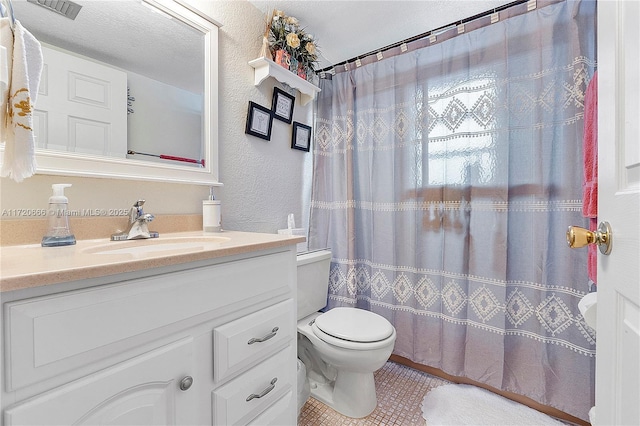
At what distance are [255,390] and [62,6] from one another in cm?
140

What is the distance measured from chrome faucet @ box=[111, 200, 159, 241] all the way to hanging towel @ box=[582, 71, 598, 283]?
1579 millimetres

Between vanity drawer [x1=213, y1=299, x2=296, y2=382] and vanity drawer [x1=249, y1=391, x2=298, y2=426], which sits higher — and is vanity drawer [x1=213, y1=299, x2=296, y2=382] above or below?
above

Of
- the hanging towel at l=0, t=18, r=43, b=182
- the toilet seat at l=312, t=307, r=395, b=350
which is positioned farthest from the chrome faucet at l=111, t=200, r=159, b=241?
the toilet seat at l=312, t=307, r=395, b=350

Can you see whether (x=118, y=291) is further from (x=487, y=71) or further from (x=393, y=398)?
(x=487, y=71)

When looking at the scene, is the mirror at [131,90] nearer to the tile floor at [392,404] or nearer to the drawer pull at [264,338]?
the drawer pull at [264,338]

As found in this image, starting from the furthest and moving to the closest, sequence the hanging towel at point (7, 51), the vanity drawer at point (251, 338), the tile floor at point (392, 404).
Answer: the tile floor at point (392, 404)
the vanity drawer at point (251, 338)
the hanging towel at point (7, 51)

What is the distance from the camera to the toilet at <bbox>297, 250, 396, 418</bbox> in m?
1.27

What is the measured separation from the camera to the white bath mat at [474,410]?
1304mm

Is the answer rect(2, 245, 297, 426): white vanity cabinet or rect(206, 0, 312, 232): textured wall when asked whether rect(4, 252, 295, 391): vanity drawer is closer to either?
rect(2, 245, 297, 426): white vanity cabinet

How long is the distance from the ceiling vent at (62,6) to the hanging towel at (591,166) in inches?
74.3

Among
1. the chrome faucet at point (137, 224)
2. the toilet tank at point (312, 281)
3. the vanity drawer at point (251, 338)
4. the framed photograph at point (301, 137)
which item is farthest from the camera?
the framed photograph at point (301, 137)

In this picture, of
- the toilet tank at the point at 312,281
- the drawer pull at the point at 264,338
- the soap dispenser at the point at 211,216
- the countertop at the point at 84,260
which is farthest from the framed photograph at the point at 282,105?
the drawer pull at the point at 264,338

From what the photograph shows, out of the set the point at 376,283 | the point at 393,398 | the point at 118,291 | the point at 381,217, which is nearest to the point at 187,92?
the point at 118,291

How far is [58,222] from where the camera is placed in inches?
32.7
